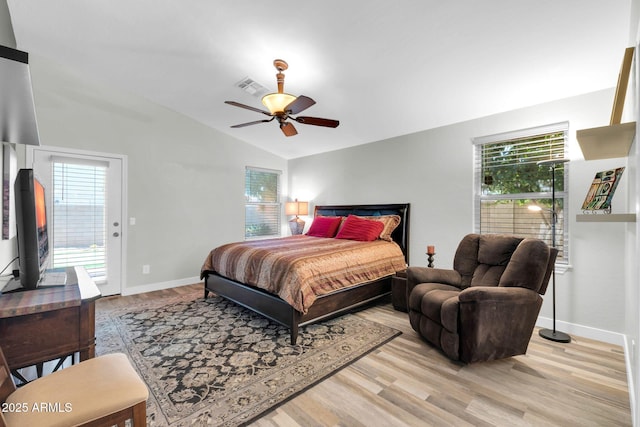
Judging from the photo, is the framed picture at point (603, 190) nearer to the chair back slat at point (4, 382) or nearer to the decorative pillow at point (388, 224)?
the decorative pillow at point (388, 224)

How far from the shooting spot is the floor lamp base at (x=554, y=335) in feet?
8.68

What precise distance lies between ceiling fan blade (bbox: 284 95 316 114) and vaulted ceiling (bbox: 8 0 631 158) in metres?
0.51

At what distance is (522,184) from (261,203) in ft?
14.4

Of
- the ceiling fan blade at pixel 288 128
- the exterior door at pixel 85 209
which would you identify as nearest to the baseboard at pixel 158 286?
the exterior door at pixel 85 209

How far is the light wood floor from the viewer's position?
164 centimetres

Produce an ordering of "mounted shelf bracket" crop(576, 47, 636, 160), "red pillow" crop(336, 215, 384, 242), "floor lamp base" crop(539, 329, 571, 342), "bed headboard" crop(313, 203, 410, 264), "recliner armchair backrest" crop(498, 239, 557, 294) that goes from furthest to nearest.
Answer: "bed headboard" crop(313, 203, 410, 264) → "red pillow" crop(336, 215, 384, 242) → "floor lamp base" crop(539, 329, 571, 342) → "recliner armchair backrest" crop(498, 239, 557, 294) → "mounted shelf bracket" crop(576, 47, 636, 160)

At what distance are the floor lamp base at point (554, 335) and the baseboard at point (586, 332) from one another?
0.10 meters

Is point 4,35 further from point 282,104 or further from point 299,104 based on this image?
point 299,104

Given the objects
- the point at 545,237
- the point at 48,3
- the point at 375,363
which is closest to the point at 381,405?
the point at 375,363

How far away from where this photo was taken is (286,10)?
7.39 ft

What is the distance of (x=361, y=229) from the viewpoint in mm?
4047

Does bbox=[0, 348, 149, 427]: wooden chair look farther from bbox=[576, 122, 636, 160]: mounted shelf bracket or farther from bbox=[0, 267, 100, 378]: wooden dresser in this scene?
bbox=[576, 122, 636, 160]: mounted shelf bracket

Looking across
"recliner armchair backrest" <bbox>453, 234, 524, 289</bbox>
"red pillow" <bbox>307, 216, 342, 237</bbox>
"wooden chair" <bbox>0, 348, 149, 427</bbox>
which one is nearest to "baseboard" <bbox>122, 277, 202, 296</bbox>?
"red pillow" <bbox>307, 216, 342, 237</bbox>

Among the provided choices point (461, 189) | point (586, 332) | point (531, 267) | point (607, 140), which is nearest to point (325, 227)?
point (461, 189)
